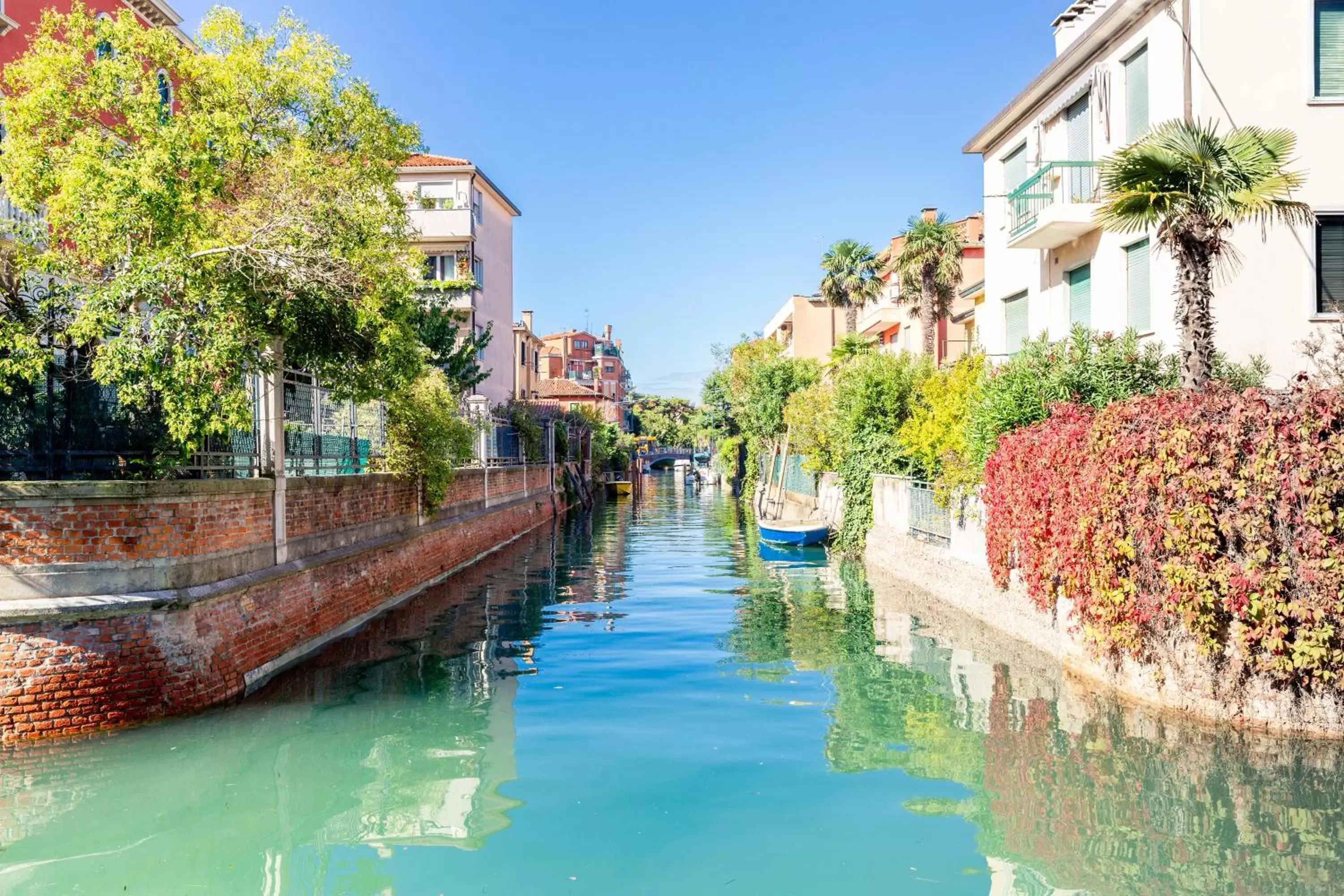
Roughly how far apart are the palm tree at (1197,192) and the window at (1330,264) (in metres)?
3.62

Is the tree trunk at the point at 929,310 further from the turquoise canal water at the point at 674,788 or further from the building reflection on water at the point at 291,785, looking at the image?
the building reflection on water at the point at 291,785

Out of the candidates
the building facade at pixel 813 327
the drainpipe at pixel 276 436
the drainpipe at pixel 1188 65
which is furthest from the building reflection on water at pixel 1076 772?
the building facade at pixel 813 327

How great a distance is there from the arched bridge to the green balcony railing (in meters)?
90.7

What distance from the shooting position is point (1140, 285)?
51.1 feet

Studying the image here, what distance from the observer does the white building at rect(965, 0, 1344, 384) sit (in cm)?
1379

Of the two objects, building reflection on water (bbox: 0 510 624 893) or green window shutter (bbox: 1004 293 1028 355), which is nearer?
building reflection on water (bbox: 0 510 624 893)

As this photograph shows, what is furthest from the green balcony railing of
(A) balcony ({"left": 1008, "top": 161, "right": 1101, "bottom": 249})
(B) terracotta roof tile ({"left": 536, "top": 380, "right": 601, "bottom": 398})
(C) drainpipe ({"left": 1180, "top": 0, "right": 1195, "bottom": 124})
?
(B) terracotta roof tile ({"left": 536, "top": 380, "right": 601, "bottom": 398})

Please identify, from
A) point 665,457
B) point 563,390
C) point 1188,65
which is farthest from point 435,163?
point 665,457

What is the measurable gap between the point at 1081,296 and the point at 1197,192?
678cm

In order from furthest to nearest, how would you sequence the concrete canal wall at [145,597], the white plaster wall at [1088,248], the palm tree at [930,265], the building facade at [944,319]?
the building facade at [944,319]
the palm tree at [930,265]
the white plaster wall at [1088,248]
the concrete canal wall at [145,597]

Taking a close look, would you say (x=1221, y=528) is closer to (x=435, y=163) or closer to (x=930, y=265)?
(x=930, y=265)

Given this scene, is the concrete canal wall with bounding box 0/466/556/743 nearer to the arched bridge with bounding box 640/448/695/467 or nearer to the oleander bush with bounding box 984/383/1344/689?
the oleander bush with bounding box 984/383/1344/689

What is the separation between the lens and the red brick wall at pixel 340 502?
12.5 metres

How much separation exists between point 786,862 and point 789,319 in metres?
56.9
